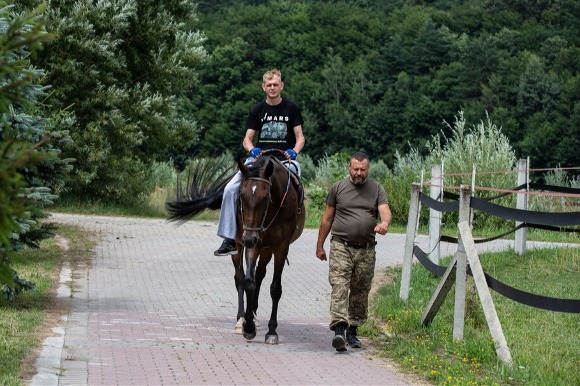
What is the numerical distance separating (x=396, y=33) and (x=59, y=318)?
96.9 meters

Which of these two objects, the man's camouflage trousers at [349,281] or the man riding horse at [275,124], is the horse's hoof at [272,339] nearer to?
the man's camouflage trousers at [349,281]

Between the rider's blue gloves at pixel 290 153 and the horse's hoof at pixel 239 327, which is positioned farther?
the rider's blue gloves at pixel 290 153

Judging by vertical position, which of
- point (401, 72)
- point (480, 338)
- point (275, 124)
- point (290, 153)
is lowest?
point (480, 338)

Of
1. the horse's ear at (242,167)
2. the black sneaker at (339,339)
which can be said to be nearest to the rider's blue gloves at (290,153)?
the horse's ear at (242,167)

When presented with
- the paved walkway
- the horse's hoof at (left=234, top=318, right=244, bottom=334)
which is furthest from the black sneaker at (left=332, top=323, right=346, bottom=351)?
the horse's hoof at (left=234, top=318, right=244, bottom=334)

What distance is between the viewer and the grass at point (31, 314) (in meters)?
9.44

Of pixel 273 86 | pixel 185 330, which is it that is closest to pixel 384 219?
pixel 273 86

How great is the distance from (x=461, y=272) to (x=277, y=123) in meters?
2.99

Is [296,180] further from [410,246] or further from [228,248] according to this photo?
[410,246]

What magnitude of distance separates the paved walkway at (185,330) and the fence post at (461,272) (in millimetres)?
915

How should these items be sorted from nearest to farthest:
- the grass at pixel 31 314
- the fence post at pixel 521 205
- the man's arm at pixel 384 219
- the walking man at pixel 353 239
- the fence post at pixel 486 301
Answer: the grass at pixel 31 314, the fence post at pixel 486 301, the man's arm at pixel 384 219, the walking man at pixel 353 239, the fence post at pixel 521 205

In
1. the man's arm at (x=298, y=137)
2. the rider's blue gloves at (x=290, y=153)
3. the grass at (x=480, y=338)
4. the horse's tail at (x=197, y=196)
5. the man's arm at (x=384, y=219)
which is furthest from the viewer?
the horse's tail at (x=197, y=196)

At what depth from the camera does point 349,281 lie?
37.3 ft

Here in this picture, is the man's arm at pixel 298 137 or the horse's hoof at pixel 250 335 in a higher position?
the man's arm at pixel 298 137
